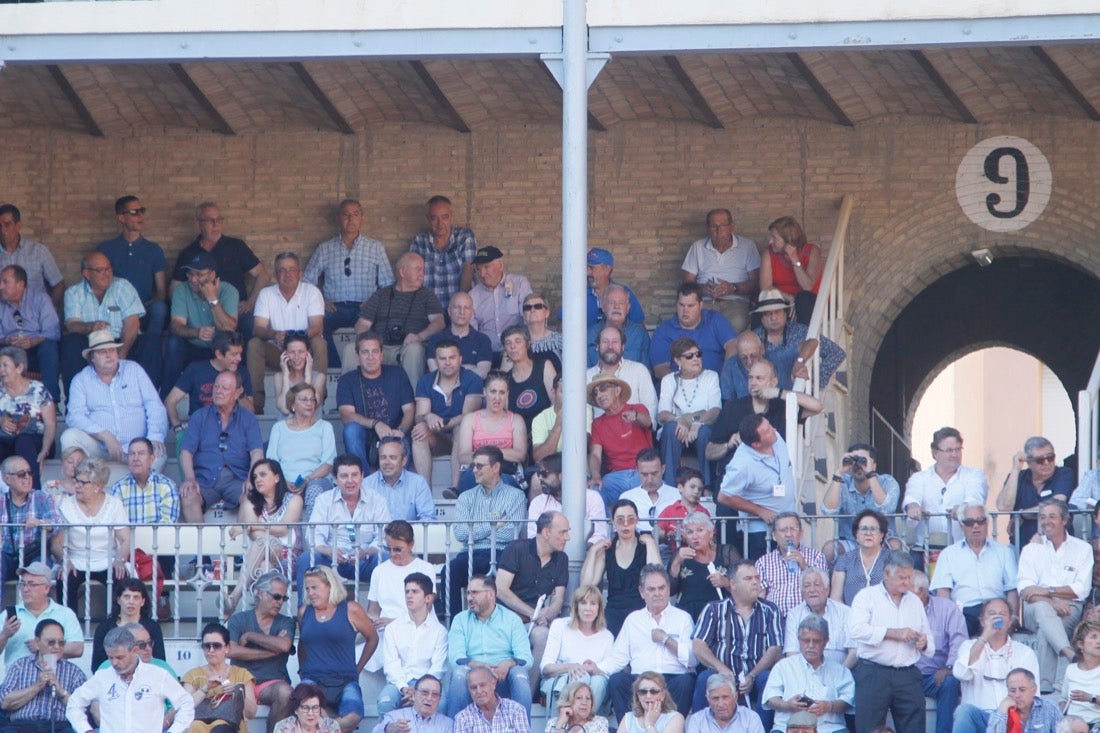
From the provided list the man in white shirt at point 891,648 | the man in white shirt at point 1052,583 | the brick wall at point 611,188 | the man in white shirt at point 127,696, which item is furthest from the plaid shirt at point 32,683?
the brick wall at point 611,188

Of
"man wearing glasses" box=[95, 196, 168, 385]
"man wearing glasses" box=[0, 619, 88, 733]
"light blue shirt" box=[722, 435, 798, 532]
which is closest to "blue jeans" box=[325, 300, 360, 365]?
"man wearing glasses" box=[95, 196, 168, 385]

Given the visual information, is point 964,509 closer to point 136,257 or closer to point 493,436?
point 493,436

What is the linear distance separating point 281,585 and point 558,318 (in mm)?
4628

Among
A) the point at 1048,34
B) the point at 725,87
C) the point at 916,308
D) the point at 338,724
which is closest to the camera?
the point at 338,724

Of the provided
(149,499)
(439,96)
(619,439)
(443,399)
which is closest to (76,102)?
(439,96)

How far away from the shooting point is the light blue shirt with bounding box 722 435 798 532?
37.0 feet

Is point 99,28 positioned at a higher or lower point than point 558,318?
higher

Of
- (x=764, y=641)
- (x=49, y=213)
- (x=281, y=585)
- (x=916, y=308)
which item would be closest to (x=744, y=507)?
(x=764, y=641)

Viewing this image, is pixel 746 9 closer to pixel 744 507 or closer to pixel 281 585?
pixel 744 507

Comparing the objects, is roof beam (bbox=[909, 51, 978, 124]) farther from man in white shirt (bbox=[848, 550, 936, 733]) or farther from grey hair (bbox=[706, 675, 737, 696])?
grey hair (bbox=[706, 675, 737, 696])

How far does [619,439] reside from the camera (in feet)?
40.3

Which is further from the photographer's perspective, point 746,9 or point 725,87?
point 725,87

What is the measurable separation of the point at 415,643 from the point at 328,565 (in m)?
0.90

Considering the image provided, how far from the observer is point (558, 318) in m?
14.9
